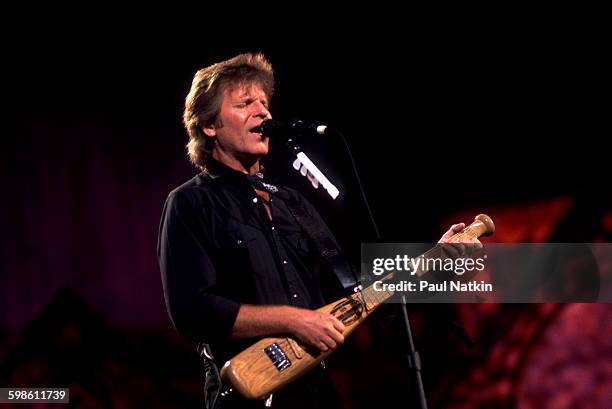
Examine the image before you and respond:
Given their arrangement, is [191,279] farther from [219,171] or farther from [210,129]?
[210,129]

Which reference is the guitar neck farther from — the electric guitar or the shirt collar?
the shirt collar

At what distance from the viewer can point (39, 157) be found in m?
3.73

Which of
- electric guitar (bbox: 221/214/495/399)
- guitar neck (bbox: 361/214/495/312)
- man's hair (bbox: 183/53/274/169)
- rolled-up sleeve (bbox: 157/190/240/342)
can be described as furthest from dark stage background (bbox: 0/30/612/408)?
rolled-up sleeve (bbox: 157/190/240/342)

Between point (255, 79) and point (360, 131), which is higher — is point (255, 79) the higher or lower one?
the higher one

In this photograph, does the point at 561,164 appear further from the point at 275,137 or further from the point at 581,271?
the point at 275,137

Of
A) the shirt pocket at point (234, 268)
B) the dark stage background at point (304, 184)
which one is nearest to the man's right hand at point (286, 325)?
the shirt pocket at point (234, 268)

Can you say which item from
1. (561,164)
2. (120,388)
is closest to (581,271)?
(561,164)

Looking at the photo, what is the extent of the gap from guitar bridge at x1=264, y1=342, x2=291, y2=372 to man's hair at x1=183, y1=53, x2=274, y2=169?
3.11ft

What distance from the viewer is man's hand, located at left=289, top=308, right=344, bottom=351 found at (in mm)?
1865

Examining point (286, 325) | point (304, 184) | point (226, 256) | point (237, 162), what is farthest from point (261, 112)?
point (304, 184)

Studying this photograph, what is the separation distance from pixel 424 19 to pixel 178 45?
1581mm

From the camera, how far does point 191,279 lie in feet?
6.25

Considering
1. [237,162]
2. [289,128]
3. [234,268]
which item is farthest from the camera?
[237,162]

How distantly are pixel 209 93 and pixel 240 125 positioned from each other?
0.74 ft
